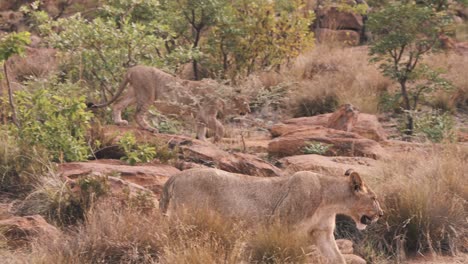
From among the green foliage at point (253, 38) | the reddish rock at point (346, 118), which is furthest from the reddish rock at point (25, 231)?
the green foliage at point (253, 38)

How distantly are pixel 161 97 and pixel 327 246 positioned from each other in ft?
22.1

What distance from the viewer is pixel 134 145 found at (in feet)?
32.6

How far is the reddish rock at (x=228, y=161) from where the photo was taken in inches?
382

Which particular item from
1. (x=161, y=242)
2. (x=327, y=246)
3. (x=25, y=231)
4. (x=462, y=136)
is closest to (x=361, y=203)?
(x=327, y=246)

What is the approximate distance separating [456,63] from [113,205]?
47.4 ft

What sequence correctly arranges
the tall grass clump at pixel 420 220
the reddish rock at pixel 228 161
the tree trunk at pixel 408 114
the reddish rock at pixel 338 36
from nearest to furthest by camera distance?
the tall grass clump at pixel 420 220, the reddish rock at pixel 228 161, the tree trunk at pixel 408 114, the reddish rock at pixel 338 36

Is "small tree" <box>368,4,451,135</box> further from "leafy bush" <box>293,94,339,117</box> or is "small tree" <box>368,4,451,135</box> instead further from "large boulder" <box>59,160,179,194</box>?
"large boulder" <box>59,160,179,194</box>

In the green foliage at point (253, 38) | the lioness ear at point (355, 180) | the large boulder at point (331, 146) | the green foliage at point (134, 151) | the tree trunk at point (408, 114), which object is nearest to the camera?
the lioness ear at point (355, 180)

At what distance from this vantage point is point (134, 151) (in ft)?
31.8

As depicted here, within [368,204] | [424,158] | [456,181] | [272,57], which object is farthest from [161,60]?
[368,204]

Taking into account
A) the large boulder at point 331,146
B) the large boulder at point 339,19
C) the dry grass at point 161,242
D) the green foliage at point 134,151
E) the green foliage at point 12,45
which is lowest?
the large boulder at point 339,19

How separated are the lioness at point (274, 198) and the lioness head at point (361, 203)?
0.01 meters

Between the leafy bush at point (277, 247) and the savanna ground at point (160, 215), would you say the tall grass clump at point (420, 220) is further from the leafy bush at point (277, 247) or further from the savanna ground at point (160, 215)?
the leafy bush at point (277, 247)

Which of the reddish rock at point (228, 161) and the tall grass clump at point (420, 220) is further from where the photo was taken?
the reddish rock at point (228, 161)
